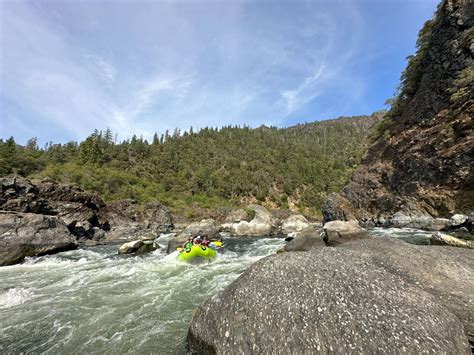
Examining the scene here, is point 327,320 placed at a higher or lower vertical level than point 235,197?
lower

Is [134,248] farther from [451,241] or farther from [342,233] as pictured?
[451,241]

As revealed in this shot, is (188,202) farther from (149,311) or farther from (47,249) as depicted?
(149,311)

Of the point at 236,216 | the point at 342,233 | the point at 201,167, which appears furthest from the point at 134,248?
the point at 201,167

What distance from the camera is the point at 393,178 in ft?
96.2

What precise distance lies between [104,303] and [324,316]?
7.98 metres

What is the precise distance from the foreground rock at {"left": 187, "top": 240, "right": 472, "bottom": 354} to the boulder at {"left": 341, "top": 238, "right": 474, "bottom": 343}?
0.76m

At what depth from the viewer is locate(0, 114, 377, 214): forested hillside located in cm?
6259

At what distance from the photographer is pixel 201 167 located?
9406cm

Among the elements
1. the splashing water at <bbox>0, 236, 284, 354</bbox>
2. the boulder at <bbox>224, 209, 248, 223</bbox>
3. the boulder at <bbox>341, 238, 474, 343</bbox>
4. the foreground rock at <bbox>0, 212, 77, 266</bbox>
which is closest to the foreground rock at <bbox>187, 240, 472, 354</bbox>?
the splashing water at <bbox>0, 236, 284, 354</bbox>

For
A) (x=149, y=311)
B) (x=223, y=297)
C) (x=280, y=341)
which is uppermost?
(x=223, y=297)

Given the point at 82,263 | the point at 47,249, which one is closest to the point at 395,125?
the point at 82,263

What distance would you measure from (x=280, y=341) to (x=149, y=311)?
5363 mm

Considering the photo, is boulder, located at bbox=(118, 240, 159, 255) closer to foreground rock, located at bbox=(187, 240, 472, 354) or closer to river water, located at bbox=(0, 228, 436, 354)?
river water, located at bbox=(0, 228, 436, 354)

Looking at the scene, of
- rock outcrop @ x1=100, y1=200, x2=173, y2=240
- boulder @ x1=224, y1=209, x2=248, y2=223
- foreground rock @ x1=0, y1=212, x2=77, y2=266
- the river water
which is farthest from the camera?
boulder @ x1=224, y1=209, x2=248, y2=223
